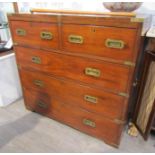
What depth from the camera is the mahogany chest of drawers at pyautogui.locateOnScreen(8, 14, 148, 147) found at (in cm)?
95

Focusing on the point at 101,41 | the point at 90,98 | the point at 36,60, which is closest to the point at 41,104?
the point at 36,60

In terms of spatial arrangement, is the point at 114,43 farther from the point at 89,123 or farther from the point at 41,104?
the point at 41,104

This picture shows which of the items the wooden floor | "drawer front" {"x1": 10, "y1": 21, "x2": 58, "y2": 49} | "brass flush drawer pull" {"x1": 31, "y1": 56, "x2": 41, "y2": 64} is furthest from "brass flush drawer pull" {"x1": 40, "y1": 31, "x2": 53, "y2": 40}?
the wooden floor

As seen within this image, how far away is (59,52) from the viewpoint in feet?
3.89

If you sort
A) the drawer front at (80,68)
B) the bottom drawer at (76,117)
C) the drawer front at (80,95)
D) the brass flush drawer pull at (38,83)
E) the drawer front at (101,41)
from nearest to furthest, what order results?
1. the drawer front at (101,41)
2. the drawer front at (80,68)
3. the drawer front at (80,95)
4. the bottom drawer at (76,117)
5. the brass flush drawer pull at (38,83)

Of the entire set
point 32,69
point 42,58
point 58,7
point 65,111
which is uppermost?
point 58,7

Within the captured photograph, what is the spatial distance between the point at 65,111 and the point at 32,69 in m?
0.52

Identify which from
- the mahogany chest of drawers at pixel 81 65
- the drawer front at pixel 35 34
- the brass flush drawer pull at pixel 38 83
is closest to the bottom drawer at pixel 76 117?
the mahogany chest of drawers at pixel 81 65

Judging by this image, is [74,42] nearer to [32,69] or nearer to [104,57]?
[104,57]

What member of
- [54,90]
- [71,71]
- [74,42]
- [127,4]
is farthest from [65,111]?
[127,4]

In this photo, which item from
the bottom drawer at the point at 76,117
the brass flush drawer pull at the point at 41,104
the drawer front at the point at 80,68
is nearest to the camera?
the drawer front at the point at 80,68

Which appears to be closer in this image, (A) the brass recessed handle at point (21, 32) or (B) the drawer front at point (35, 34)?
(B) the drawer front at point (35, 34)

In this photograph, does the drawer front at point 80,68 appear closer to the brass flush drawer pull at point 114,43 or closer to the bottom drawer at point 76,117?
the brass flush drawer pull at point 114,43

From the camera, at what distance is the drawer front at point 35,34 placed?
1145mm
